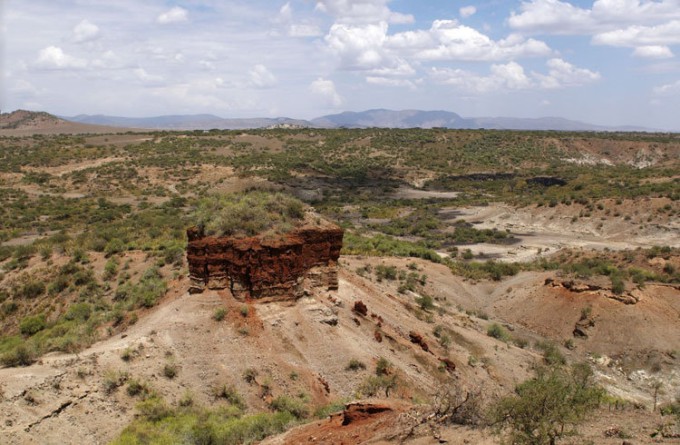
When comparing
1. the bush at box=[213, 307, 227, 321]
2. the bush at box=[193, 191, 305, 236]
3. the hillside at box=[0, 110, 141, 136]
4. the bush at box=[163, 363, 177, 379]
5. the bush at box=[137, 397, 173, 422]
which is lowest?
the bush at box=[137, 397, 173, 422]

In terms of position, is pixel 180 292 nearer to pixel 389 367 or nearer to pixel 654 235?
pixel 389 367

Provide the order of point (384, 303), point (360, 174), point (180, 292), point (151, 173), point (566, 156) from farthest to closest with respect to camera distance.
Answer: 1. point (566, 156)
2. point (360, 174)
3. point (151, 173)
4. point (384, 303)
5. point (180, 292)

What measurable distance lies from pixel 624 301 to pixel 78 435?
988 inches

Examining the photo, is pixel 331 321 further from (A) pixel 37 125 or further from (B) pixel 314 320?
(A) pixel 37 125

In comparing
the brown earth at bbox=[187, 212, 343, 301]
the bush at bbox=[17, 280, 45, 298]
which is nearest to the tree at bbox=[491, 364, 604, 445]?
the brown earth at bbox=[187, 212, 343, 301]

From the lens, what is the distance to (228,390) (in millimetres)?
13367

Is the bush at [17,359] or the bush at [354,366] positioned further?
the bush at [354,366]

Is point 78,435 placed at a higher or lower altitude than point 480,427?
lower

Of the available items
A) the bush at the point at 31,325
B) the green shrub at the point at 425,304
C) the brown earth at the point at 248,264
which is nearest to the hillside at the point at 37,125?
the bush at the point at 31,325

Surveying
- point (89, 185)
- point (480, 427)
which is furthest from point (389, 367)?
point (89, 185)

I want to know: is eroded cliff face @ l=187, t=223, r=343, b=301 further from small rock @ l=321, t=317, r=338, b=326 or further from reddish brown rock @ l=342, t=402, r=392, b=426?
reddish brown rock @ l=342, t=402, r=392, b=426

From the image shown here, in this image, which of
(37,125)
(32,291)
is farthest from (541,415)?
(37,125)

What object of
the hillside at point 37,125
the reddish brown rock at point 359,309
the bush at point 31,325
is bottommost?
the bush at point 31,325

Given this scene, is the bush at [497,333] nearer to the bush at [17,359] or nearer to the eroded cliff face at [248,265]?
the eroded cliff face at [248,265]
